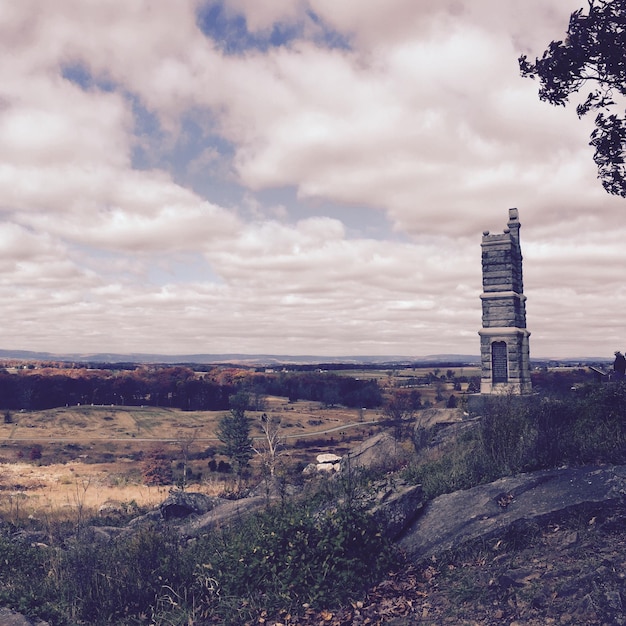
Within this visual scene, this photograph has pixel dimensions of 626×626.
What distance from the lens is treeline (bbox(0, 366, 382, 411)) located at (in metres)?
93.1

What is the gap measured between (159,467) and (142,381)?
173 feet

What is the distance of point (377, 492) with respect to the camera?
1057 centimetres

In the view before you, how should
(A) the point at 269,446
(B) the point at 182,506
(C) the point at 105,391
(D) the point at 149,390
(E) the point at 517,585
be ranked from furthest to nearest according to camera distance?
(D) the point at 149,390 < (C) the point at 105,391 < (A) the point at 269,446 < (B) the point at 182,506 < (E) the point at 517,585

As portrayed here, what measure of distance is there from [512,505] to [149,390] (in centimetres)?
10047

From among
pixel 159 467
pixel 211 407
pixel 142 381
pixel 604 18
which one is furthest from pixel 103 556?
pixel 142 381

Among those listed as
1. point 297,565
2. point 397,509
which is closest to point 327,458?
point 397,509

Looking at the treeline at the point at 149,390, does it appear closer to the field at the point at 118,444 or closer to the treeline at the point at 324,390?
the treeline at the point at 324,390

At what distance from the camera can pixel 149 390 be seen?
10212cm

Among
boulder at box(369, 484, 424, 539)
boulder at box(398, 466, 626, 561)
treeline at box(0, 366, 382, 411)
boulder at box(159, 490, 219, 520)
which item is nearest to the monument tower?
boulder at box(159, 490, 219, 520)

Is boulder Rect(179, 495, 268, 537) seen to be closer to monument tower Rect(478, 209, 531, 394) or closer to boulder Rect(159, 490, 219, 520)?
boulder Rect(159, 490, 219, 520)

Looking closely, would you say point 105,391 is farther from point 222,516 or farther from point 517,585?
point 517,585

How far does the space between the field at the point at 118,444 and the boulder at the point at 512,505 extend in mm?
28866

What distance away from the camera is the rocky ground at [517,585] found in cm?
606

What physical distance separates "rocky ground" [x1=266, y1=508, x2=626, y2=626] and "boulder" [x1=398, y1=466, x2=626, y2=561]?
0.18m
